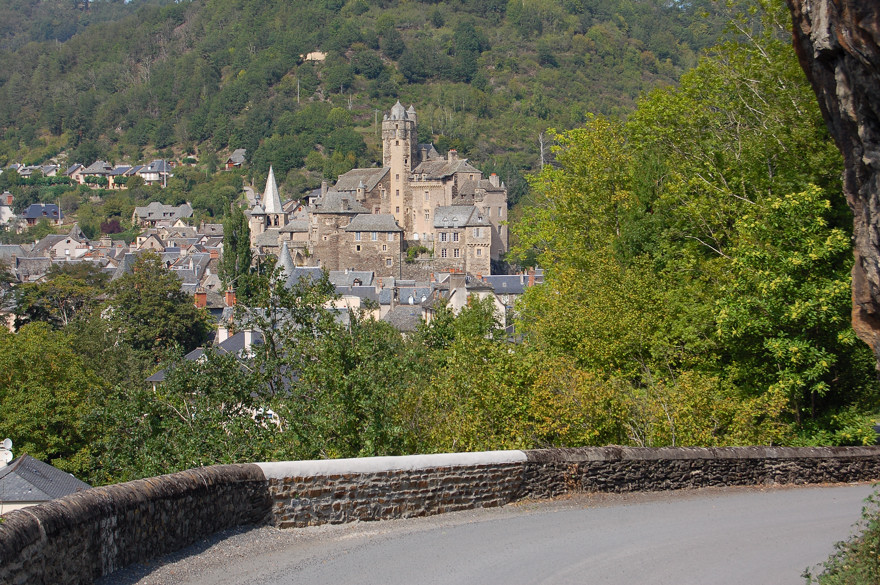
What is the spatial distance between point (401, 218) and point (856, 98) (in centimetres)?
9200

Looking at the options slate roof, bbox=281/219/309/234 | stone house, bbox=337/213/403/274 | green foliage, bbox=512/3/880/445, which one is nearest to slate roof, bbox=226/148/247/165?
slate roof, bbox=281/219/309/234

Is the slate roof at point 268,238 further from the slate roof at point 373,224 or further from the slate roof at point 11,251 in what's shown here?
the slate roof at point 11,251

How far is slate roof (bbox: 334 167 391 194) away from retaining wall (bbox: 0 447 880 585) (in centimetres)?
8567

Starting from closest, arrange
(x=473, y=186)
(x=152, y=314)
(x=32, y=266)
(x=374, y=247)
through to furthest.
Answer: (x=152, y=314) < (x=374, y=247) < (x=473, y=186) < (x=32, y=266)

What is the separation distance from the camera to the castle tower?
100062 mm

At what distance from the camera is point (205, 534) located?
32.7ft

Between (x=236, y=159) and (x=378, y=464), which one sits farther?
(x=236, y=159)

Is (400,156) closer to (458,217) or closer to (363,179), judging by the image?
(363,179)

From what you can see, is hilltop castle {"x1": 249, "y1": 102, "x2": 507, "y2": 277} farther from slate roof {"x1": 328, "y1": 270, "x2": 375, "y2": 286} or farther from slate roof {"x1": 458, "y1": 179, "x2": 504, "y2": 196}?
slate roof {"x1": 328, "y1": 270, "x2": 375, "y2": 286}

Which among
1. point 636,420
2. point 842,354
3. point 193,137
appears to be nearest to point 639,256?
point 842,354

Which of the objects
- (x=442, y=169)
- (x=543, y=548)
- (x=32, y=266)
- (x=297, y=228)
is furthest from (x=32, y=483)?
(x=32, y=266)

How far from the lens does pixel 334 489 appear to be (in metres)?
11.0

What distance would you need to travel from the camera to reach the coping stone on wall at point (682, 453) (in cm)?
1326

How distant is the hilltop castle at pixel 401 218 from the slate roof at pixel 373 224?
0.09 m
